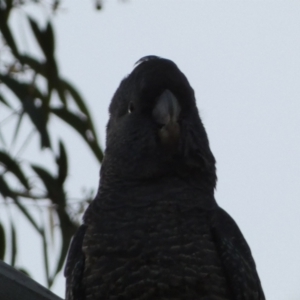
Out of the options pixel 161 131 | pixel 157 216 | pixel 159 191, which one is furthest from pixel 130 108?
pixel 157 216

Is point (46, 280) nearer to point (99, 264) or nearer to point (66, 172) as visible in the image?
point (66, 172)

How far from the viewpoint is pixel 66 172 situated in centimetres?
396

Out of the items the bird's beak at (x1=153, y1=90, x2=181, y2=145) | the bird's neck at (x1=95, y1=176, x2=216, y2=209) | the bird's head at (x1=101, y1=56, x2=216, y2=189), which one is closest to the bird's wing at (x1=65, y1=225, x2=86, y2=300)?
the bird's neck at (x1=95, y1=176, x2=216, y2=209)

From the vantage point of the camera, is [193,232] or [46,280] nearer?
[193,232]

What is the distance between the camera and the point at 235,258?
291cm

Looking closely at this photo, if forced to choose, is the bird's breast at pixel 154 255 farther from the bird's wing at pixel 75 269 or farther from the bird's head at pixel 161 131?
the bird's head at pixel 161 131

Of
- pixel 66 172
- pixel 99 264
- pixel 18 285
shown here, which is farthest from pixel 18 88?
pixel 18 285

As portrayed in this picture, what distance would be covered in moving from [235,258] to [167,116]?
0.50 meters

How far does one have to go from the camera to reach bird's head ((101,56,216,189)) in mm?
3105

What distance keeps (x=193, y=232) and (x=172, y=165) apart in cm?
32

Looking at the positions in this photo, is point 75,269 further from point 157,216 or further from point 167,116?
point 167,116

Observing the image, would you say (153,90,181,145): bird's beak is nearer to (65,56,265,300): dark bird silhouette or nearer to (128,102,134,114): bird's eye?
(65,56,265,300): dark bird silhouette

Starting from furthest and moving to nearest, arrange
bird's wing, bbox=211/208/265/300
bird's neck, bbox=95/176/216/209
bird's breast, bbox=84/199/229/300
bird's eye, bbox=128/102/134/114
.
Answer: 1. bird's eye, bbox=128/102/134/114
2. bird's neck, bbox=95/176/216/209
3. bird's wing, bbox=211/208/265/300
4. bird's breast, bbox=84/199/229/300

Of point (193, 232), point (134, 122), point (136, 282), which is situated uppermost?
point (134, 122)
